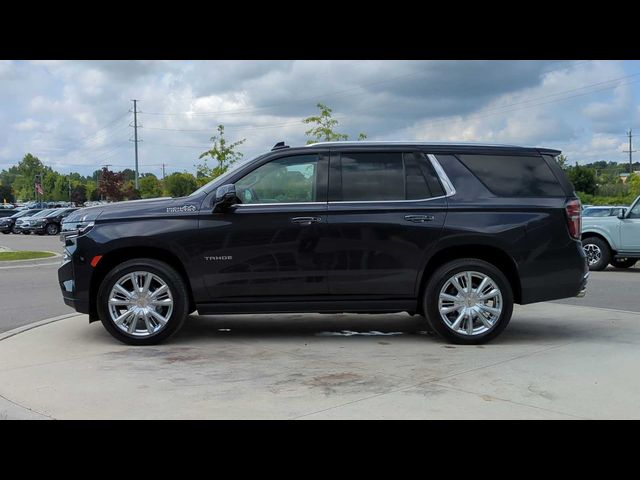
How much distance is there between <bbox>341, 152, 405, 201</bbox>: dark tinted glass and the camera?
251 inches

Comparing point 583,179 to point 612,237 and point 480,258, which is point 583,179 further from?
point 480,258

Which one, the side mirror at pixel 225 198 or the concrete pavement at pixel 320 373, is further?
the side mirror at pixel 225 198

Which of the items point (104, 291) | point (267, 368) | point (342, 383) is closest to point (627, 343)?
point (342, 383)

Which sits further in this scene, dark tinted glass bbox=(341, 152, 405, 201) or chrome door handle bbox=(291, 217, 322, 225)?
dark tinted glass bbox=(341, 152, 405, 201)

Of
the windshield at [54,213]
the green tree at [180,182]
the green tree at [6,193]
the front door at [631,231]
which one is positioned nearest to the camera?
the front door at [631,231]

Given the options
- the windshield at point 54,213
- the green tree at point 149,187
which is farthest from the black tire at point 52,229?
the green tree at point 149,187

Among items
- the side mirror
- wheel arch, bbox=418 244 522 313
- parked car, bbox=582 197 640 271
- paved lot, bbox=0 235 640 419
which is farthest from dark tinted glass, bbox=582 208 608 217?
the side mirror

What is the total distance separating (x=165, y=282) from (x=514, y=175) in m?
3.71

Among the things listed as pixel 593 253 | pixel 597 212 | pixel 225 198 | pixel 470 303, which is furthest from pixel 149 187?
pixel 470 303

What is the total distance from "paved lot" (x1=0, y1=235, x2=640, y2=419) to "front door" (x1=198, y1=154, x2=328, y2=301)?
0.60 m

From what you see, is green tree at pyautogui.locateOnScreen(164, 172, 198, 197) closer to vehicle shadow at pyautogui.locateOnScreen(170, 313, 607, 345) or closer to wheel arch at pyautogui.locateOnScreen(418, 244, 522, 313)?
vehicle shadow at pyautogui.locateOnScreen(170, 313, 607, 345)

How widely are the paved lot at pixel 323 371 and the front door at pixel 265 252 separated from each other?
23.8 inches

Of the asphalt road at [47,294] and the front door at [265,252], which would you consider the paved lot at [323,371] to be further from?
the asphalt road at [47,294]

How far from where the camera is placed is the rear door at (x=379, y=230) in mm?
6254
